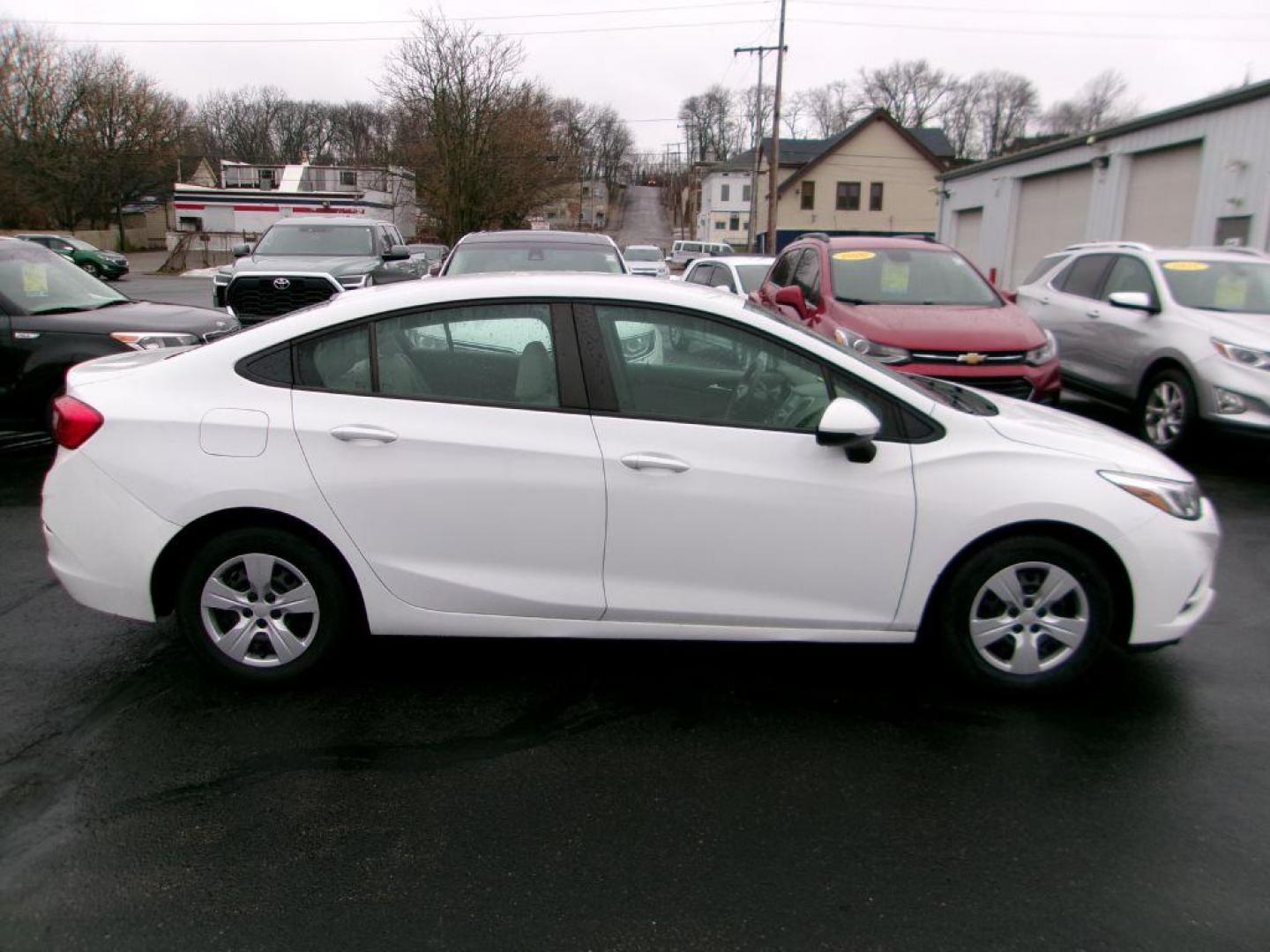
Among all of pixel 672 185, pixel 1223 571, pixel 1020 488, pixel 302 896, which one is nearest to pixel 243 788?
pixel 302 896

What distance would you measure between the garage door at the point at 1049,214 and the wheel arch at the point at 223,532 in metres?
21.2

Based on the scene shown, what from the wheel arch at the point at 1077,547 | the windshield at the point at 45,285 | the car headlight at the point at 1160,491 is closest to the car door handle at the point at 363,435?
the wheel arch at the point at 1077,547

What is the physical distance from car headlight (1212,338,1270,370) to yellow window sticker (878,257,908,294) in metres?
2.61

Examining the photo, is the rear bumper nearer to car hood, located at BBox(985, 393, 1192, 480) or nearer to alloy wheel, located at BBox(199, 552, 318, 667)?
alloy wheel, located at BBox(199, 552, 318, 667)

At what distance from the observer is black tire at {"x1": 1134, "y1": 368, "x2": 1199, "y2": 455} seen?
25.7 feet

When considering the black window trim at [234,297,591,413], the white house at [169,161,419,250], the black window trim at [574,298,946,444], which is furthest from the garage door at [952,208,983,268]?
the white house at [169,161,419,250]

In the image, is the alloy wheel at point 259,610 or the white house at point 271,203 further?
the white house at point 271,203

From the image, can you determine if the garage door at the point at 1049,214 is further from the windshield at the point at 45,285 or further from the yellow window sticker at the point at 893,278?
the windshield at the point at 45,285

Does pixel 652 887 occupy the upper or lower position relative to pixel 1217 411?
lower

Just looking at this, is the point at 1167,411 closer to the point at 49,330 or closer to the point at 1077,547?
the point at 1077,547

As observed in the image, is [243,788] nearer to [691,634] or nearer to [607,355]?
[691,634]

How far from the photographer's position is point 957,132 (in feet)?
297

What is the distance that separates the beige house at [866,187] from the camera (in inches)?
2382

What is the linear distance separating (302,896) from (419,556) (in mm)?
1338
